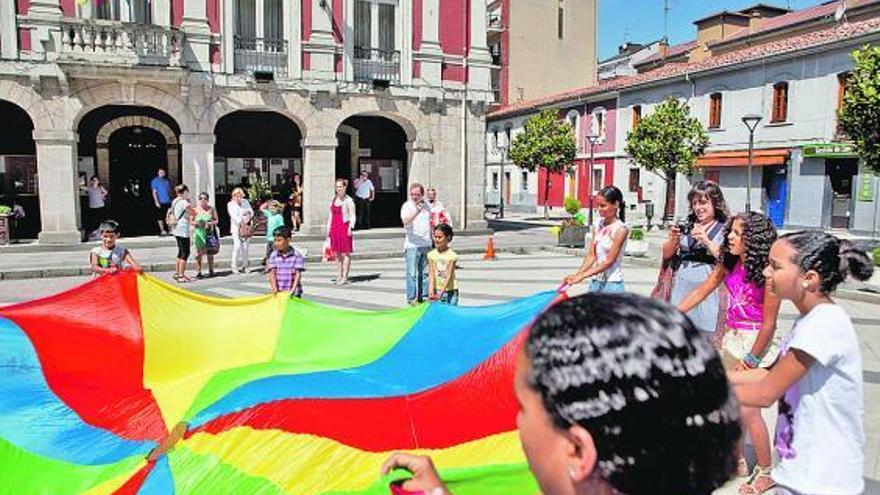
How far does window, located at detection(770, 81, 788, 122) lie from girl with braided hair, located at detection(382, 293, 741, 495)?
33341 millimetres

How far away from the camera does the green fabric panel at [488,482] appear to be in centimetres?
318

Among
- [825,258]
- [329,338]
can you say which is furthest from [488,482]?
[329,338]

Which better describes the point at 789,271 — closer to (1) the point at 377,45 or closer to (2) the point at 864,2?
(1) the point at 377,45

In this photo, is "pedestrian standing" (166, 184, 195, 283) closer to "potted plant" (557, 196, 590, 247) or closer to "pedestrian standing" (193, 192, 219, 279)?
"pedestrian standing" (193, 192, 219, 279)

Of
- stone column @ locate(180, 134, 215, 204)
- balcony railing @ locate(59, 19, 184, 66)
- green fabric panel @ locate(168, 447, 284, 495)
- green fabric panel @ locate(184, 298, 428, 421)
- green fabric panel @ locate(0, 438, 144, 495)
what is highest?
balcony railing @ locate(59, 19, 184, 66)

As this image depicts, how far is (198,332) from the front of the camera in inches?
226

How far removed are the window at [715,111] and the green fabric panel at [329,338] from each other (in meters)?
32.3

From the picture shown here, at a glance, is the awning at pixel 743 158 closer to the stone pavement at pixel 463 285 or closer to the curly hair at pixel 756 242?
the stone pavement at pixel 463 285

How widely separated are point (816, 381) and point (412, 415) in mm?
2331

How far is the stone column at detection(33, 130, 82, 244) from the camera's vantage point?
18969mm

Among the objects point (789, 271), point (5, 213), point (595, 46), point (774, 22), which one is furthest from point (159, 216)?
point (595, 46)

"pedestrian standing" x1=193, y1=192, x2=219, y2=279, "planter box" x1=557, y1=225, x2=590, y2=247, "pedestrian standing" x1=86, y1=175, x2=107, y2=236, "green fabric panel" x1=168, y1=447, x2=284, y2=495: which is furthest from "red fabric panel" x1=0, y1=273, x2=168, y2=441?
"pedestrian standing" x1=86, y1=175, x2=107, y2=236

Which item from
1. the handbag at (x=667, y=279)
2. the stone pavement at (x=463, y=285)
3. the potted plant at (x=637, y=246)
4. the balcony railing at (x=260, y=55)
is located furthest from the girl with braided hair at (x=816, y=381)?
the balcony railing at (x=260, y=55)

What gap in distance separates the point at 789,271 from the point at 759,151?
3206cm
